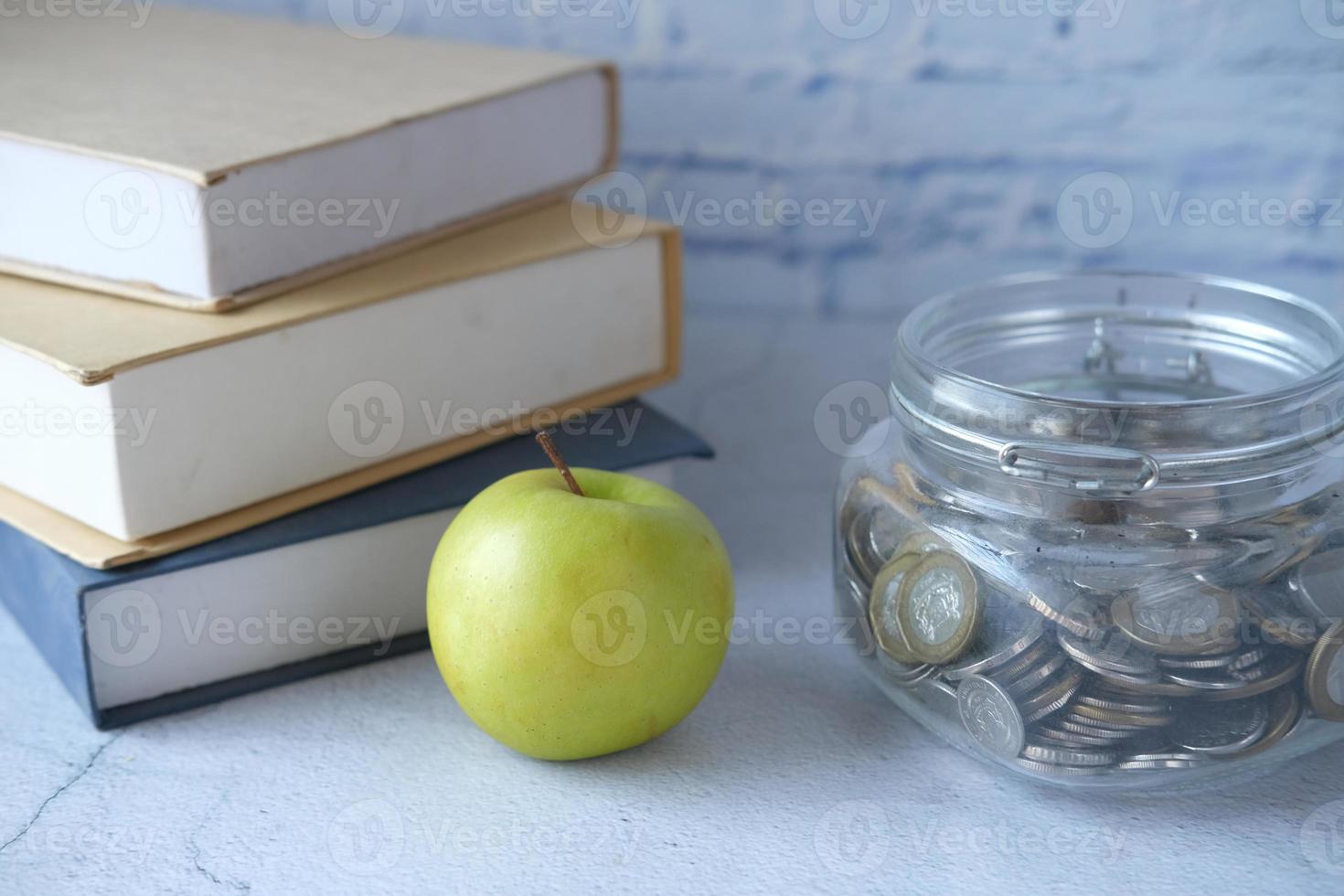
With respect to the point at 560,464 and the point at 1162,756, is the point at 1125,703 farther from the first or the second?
the point at 560,464

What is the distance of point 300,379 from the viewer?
647 mm

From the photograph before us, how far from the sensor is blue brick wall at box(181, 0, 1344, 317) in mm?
856

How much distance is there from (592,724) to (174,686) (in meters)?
0.21

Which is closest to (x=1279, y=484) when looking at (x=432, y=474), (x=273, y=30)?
(x=432, y=474)

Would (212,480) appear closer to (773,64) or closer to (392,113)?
(392,113)

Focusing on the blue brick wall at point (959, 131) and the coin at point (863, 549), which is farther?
the blue brick wall at point (959, 131)

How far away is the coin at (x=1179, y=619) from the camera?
20.4 inches

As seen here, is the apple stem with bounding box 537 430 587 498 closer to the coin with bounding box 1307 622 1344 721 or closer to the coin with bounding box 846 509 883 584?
the coin with bounding box 846 509 883 584

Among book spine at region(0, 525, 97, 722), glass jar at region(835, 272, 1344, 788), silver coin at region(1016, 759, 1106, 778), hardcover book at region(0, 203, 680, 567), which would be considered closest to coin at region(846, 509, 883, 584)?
glass jar at region(835, 272, 1344, 788)

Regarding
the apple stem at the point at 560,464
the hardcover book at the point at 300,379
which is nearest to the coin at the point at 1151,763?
the apple stem at the point at 560,464

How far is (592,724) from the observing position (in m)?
0.57

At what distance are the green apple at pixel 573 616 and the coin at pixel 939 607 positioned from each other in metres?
0.08

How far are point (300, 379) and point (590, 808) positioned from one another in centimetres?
25

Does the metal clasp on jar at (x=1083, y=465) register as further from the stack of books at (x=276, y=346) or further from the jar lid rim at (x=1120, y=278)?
the stack of books at (x=276, y=346)
